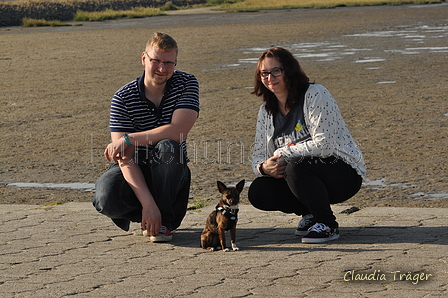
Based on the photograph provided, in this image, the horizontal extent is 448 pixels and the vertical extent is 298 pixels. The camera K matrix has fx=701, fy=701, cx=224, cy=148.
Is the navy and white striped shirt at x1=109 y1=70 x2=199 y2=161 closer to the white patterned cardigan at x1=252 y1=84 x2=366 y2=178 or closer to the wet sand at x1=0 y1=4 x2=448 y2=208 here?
the white patterned cardigan at x1=252 y1=84 x2=366 y2=178

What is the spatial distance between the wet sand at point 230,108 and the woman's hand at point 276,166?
1562mm

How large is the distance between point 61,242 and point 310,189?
6.18 ft

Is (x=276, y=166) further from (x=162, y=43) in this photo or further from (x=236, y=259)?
(x=162, y=43)

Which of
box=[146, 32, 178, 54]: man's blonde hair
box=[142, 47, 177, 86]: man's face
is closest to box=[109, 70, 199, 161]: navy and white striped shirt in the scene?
box=[142, 47, 177, 86]: man's face

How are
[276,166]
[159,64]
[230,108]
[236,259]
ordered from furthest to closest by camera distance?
[230,108]
[159,64]
[276,166]
[236,259]

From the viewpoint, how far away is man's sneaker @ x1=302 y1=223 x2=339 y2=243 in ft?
16.0

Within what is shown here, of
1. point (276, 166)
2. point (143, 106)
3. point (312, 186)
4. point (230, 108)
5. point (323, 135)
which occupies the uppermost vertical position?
point (143, 106)

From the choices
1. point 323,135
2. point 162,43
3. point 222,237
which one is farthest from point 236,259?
point 162,43

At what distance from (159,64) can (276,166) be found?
1113mm

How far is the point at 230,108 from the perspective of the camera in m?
11.8

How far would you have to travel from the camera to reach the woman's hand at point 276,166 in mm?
4934

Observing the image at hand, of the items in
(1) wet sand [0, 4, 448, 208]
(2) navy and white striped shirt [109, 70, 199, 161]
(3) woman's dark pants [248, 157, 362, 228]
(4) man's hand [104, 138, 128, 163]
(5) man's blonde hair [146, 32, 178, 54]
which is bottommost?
(1) wet sand [0, 4, 448, 208]

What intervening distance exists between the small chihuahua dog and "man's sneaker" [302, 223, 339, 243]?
52cm

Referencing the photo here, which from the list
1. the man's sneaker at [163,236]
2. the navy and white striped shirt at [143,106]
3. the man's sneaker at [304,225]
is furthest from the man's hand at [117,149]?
the man's sneaker at [304,225]
